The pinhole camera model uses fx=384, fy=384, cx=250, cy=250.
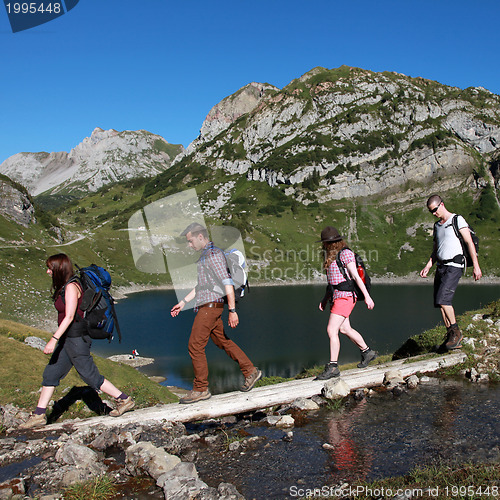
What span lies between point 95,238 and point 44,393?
165 m

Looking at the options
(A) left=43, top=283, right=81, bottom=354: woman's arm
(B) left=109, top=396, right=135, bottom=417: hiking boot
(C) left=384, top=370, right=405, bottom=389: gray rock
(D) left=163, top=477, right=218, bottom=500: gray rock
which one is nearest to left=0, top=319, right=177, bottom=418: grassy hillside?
(B) left=109, top=396, right=135, bottom=417: hiking boot

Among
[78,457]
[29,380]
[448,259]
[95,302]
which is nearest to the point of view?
A: [78,457]

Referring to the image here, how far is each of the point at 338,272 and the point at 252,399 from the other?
3.56 meters

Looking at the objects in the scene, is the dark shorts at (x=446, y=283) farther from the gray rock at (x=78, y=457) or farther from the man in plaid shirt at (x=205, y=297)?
the gray rock at (x=78, y=457)

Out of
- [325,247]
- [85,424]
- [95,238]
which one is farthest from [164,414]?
[95,238]

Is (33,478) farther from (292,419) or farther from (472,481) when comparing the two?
(472,481)

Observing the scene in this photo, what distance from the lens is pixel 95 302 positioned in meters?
8.19

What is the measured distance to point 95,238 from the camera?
529 feet

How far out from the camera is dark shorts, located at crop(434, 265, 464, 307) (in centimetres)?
971

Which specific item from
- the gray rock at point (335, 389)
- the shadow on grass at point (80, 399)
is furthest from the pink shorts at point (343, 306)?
the shadow on grass at point (80, 399)

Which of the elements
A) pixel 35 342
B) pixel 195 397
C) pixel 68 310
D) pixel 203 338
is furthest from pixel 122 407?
pixel 35 342

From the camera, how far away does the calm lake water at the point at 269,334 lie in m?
48.7

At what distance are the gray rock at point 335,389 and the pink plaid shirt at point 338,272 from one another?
78.0 inches

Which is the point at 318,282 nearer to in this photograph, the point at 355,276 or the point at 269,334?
the point at 269,334
